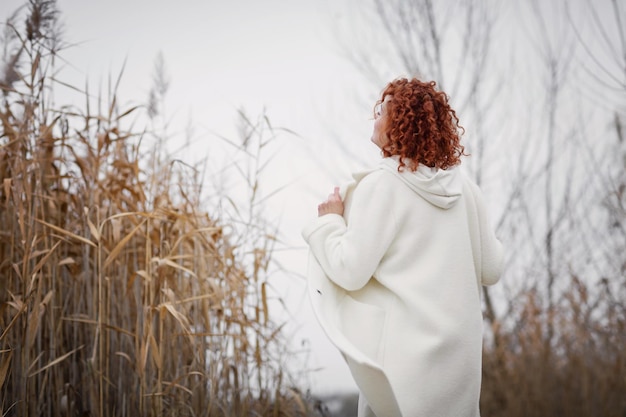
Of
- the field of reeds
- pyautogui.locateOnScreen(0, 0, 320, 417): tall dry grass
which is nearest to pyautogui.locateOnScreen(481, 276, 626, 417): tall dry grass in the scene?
the field of reeds

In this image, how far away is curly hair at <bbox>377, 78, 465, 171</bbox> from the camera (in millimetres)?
1707

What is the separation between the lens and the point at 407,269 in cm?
170

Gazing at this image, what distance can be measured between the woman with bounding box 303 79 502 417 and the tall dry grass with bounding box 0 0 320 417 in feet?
2.38

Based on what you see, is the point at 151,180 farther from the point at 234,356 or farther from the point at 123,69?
the point at 234,356

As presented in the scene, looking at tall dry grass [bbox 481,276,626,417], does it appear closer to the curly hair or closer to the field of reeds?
the field of reeds

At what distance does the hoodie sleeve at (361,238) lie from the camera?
164cm

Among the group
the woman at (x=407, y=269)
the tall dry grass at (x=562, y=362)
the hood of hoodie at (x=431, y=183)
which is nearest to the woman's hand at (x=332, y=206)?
Answer: the woman at (x=407, y=269)

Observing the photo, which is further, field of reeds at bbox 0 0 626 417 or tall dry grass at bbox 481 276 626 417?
tall dry grass at bbox 481 276 626 417

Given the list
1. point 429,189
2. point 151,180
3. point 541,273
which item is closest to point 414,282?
point 429,189

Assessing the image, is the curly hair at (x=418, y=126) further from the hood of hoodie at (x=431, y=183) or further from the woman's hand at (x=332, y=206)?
the woman's hand at (x=332, y=206)

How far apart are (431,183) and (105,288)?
1.33 m

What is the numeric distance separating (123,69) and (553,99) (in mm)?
3291

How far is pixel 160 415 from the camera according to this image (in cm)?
225

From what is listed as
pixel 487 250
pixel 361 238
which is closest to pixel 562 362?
pixel 487 250
